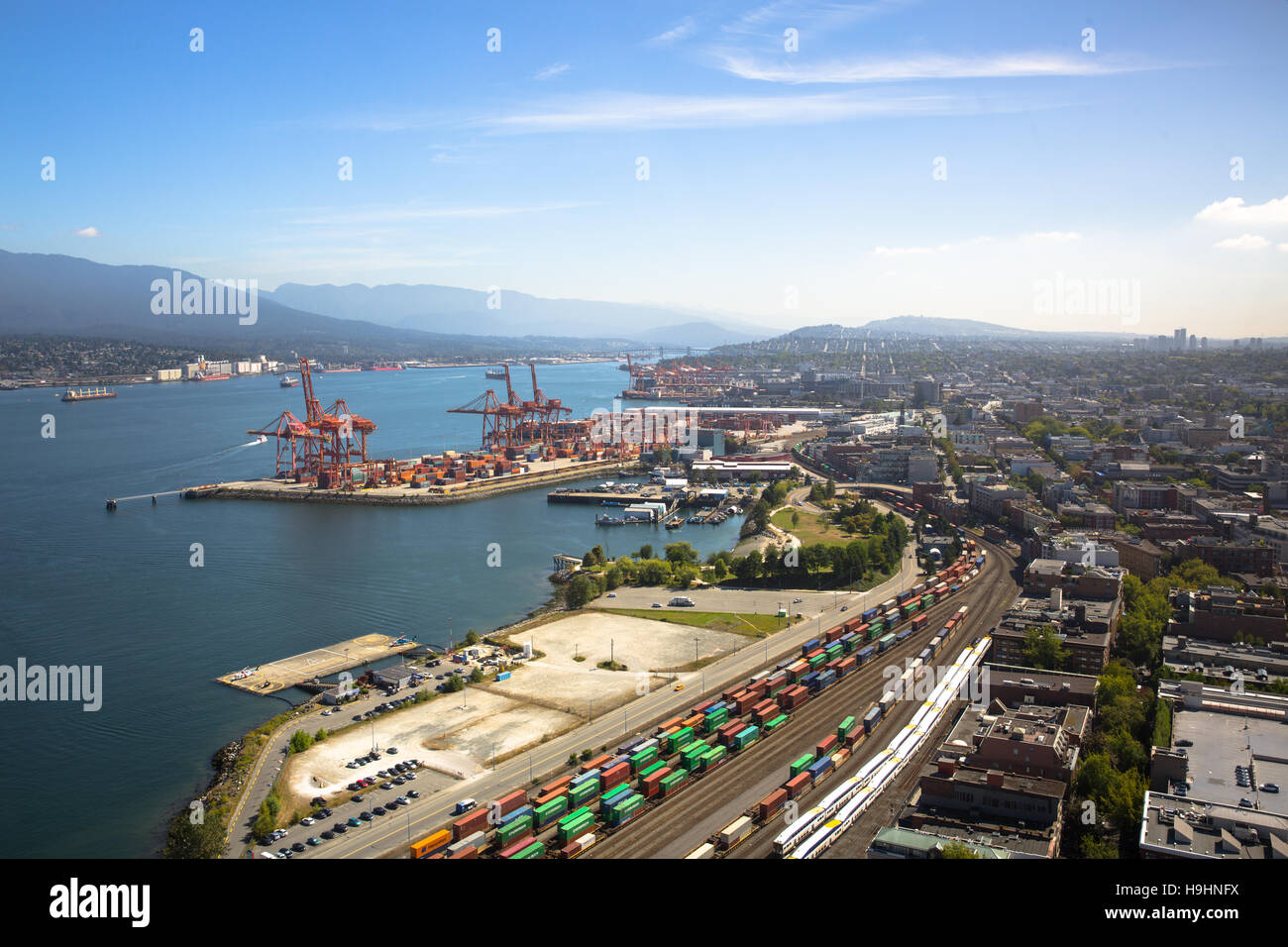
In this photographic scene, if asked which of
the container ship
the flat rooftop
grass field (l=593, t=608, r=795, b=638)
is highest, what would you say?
the container ship

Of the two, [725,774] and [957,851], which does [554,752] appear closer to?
[725,774]

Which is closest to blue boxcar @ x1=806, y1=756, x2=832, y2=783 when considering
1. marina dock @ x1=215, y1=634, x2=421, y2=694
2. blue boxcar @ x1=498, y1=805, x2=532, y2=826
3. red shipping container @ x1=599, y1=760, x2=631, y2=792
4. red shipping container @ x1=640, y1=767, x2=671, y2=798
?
red shipping container @ x1=640, y1=767, x2=671, y2=798

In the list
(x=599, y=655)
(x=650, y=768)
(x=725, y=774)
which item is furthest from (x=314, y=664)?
(x=725, y=774)

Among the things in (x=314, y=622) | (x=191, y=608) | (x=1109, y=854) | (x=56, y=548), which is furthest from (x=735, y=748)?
(x=56, y=548)

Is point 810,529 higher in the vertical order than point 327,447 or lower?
lower

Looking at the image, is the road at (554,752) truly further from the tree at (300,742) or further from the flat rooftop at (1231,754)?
the flat rooftop at (1231,754)

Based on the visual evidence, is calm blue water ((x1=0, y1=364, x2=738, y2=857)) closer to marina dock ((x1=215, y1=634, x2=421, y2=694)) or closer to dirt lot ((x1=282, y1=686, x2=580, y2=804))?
marina dock ((x1=215, y1=634, x2=421, y2=694))
